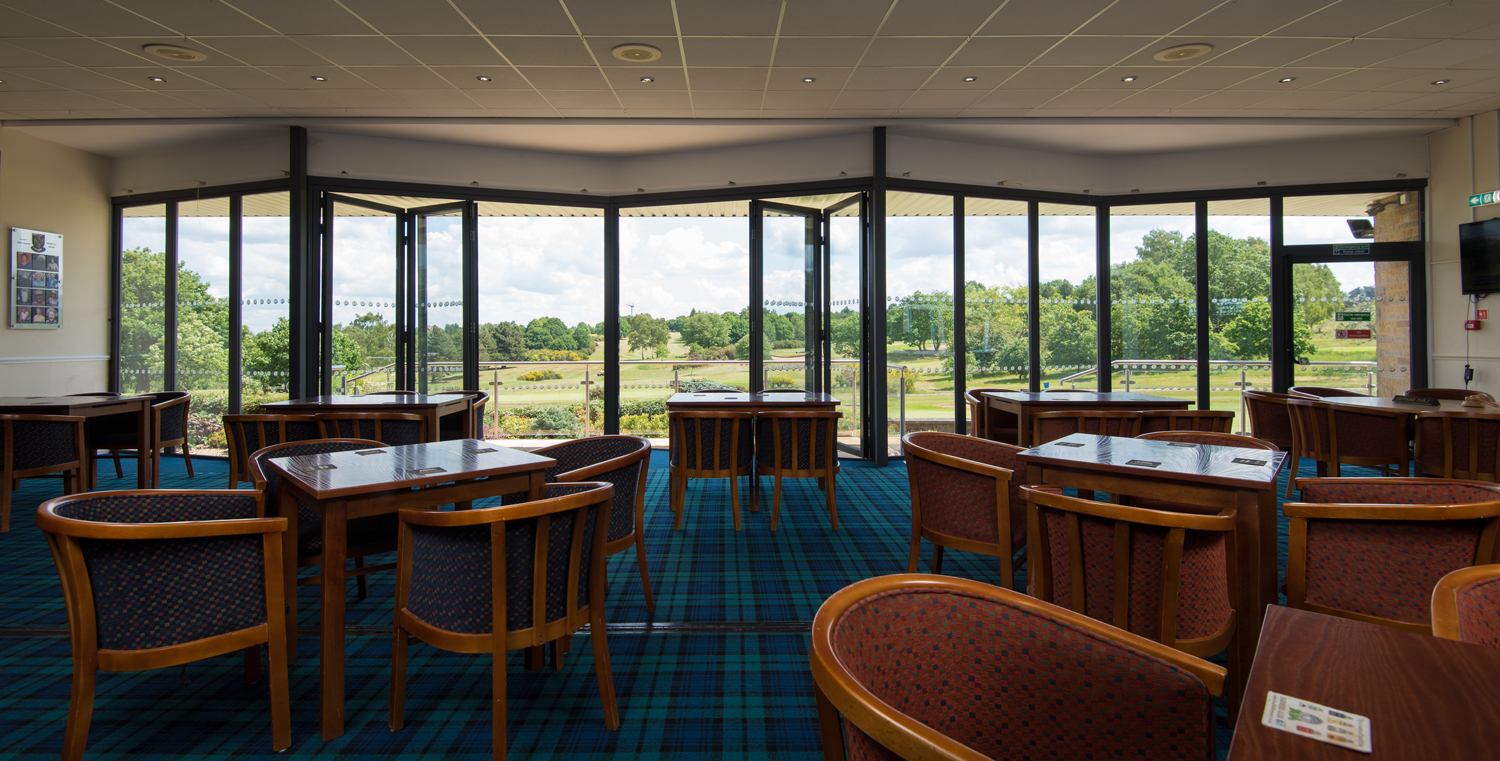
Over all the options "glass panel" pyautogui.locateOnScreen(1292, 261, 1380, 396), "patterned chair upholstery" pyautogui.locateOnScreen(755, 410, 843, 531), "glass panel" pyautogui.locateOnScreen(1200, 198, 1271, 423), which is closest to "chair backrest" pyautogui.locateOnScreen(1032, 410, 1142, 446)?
"patterned chair upholstery" pyautogui.locateOnScreen(755, 410, 843, 531)

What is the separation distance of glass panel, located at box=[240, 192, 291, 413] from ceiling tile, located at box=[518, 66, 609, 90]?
3438 mm

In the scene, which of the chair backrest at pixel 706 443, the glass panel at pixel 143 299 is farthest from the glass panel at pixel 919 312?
the glass panel at pixel 143 299

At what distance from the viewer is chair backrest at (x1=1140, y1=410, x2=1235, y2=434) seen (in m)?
4.21

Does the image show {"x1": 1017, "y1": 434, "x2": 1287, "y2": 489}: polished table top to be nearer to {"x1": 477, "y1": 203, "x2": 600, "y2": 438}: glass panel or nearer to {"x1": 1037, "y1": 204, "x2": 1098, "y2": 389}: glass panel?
{"x1": 1037, "y1": 204, "x2": 1098, "y2": 389}: glass panel

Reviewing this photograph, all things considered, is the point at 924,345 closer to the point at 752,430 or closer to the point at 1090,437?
the point at 752,430

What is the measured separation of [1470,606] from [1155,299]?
7.45 meters

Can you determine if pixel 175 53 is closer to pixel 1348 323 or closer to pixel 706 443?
pixel 706 443

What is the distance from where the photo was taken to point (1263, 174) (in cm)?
751

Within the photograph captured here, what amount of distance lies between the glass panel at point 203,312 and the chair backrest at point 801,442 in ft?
20.4

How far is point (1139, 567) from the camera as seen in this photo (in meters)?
2.01

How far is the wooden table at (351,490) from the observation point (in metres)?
2.24

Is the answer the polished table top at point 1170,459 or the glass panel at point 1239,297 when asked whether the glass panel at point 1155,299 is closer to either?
the glass panel at point 1239,297

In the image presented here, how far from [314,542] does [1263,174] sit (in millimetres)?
9142

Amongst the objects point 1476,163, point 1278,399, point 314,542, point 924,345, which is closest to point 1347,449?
point 1278,399
